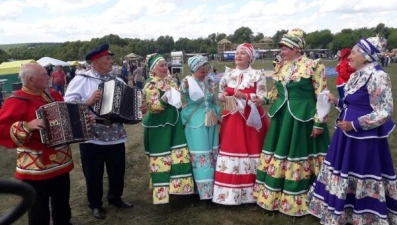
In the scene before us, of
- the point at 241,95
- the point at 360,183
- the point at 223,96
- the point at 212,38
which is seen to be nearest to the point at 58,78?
the point at 223,96

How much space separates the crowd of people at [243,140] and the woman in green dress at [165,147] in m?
0.01

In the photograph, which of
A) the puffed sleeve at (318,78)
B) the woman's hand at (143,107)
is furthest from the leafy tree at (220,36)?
the puffed sleeve at (318,78)

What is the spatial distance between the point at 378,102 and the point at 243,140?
1601 mm

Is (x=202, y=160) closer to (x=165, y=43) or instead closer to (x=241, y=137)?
(x=241, y=137)

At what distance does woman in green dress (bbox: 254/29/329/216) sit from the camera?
4125 millimetres

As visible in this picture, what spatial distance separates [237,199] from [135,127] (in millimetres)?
6287

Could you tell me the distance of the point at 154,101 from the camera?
454 centimetres

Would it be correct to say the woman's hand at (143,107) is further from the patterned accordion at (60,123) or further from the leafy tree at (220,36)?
the leafy tree at (220,36)

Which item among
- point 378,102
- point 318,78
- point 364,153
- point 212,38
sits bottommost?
point 364,153

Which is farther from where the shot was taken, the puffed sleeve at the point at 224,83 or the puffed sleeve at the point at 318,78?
the puffed sleeve at the point at 224,83

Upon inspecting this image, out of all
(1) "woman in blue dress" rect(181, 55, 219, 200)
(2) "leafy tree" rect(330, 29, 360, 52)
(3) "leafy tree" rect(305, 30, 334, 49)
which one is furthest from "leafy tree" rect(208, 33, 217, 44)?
(1) "woman in blue dress" rect(181, 55, 219, 200)

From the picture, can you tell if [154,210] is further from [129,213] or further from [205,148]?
[205,148]

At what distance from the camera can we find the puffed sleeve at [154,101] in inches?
178

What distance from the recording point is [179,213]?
4578 mm
